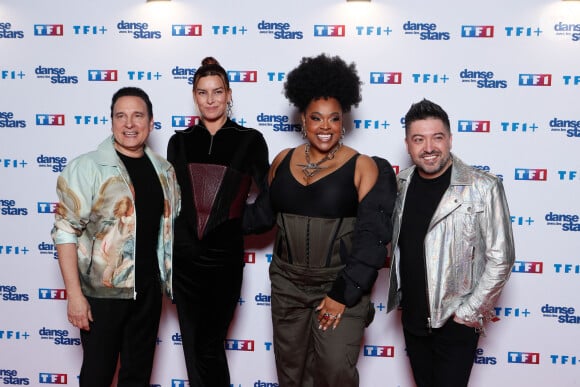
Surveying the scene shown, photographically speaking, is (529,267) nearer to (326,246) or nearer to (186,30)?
(326,246)

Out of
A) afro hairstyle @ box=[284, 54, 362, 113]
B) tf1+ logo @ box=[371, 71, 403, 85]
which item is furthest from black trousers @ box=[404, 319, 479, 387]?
tf1+ logo @ box=[371, 71, 403, 85]

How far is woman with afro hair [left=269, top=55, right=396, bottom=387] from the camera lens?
1.94m

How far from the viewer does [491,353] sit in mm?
2799

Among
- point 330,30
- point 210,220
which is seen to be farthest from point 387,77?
point 210,220

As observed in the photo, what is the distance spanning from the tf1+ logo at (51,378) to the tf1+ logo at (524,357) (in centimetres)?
270

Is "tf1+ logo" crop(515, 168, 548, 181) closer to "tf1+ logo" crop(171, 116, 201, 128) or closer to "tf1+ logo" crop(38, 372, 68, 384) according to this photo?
"tf1+ logo" crop(171, 116, 201, 128)

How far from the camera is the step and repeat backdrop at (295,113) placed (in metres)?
2.69

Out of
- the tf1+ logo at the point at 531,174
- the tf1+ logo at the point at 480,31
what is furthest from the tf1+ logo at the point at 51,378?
the tf1+ logo at the point at 480,31

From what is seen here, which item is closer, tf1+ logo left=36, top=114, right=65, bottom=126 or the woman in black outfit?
the woman in black outfit

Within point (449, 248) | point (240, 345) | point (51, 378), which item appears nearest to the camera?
point (449, 248)

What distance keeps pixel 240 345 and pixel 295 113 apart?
1419 mm

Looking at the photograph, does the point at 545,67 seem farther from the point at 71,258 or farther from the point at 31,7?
the point at 31,7

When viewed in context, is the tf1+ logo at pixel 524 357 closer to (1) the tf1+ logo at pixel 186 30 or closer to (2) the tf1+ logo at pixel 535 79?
(2) the tf1+ logo at pixel 535 79

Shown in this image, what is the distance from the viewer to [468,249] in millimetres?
1854
